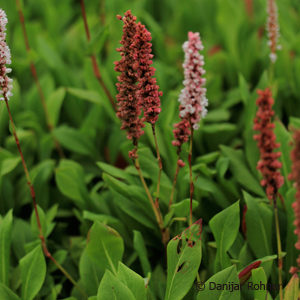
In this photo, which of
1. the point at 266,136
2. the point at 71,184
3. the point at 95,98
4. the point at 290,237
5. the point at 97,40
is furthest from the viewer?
the point at 95,98

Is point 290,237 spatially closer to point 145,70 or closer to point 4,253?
point 145,70

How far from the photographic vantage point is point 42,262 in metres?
1.72

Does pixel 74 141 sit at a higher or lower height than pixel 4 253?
higher

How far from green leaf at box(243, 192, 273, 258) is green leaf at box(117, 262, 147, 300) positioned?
502 mm

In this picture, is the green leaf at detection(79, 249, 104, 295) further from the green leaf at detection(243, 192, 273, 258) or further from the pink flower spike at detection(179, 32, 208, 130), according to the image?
the pink flower spike at detection(179, 32, 208, 130)

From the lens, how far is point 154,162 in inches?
76.9

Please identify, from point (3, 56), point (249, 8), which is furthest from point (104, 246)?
point (249, 8)

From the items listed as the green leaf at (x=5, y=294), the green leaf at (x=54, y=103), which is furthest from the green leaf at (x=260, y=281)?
the green leaf at (x=54, y=103)

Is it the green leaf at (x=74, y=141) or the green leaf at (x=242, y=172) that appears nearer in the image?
the green leaf at (x=242, y=172)

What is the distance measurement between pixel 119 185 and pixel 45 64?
162cm

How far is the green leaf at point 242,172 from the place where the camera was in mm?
1995

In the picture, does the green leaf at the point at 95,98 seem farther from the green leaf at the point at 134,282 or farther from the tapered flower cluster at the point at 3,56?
the green leaf at the point at 134,282

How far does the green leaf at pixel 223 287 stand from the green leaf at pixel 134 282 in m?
0.19

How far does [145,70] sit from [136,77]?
0.29 feet
